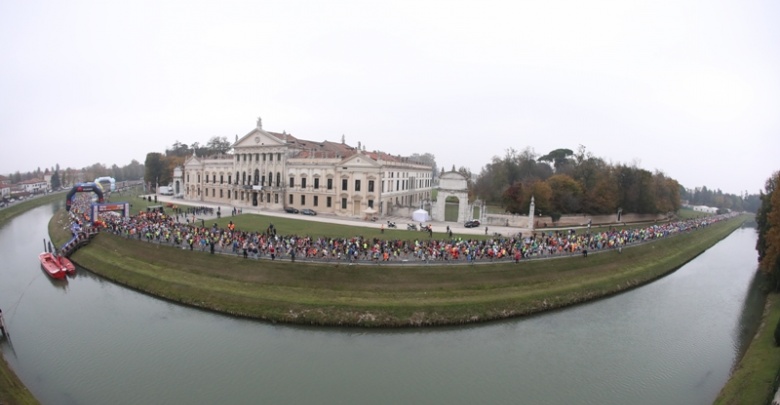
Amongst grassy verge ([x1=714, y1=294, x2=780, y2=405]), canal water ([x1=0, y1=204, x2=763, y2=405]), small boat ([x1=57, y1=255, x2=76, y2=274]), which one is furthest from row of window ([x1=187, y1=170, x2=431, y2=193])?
grassy verge ([x1=714, y1=294, x2=780, y2=405])

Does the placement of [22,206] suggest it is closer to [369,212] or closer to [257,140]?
[257,140]

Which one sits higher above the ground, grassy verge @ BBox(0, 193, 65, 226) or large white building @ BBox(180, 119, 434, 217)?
large white building @ BBox(180, 119, 434, 217)

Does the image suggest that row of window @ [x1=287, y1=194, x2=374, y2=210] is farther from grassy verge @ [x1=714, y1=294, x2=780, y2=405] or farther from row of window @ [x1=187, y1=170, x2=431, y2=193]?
grassy verge @ [x1=714, y1=294, x2=780, y2=405]

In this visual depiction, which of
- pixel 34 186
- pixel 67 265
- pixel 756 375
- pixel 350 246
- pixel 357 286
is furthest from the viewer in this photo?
pixel 34 186

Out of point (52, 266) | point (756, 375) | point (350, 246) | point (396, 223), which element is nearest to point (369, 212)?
point (396, 223)

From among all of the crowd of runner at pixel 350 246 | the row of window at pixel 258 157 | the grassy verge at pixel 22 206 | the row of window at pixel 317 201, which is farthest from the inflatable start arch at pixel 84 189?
the grassy verge at pixel 22 206

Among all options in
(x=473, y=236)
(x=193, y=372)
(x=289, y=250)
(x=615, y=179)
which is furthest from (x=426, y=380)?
(x=615, y=179)

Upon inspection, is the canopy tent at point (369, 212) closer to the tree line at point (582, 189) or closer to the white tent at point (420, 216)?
the white tent at point (420, 216)
